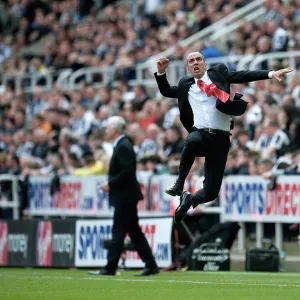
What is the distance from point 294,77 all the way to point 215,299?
9.82m

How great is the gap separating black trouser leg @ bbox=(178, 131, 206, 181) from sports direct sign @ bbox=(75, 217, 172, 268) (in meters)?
4.58

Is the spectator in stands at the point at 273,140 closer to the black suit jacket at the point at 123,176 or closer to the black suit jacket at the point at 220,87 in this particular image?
the black suit jacket at the point at 123,176

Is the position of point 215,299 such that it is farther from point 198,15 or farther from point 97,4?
point 97,4

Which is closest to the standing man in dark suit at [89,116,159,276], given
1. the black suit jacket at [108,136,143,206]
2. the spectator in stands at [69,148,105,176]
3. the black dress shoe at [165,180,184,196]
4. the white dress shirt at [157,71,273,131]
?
the black suit jacket at [108,136,143,206]

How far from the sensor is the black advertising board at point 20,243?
68.1 feet

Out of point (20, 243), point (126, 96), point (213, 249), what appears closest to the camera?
point (213, 249)

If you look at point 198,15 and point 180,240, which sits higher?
point 198,15

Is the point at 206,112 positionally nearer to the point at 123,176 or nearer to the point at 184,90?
the point at 184,90

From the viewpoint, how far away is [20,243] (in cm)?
2092

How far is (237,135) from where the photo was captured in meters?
20.9

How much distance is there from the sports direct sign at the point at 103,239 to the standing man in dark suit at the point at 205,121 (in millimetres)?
4463

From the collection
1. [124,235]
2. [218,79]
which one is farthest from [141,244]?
[218,79]

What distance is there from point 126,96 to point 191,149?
40.0ft

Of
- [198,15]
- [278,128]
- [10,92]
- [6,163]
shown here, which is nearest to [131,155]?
[278,128]
